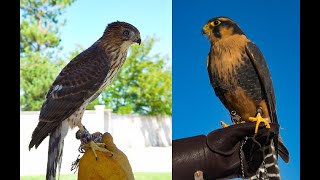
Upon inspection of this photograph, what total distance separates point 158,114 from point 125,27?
0.56 meters

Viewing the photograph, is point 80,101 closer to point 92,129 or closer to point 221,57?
point 92,129

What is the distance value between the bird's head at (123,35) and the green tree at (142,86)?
0.22 metres

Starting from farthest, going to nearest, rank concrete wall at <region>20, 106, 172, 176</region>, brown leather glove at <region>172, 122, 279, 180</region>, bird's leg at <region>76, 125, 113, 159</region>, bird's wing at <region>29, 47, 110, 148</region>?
concrete wall at <region>20, 106, 172, 176</region> < bird's wing at <region>29, 47, 110, 148</region> < bird's leg at <region>76, 125, 113, 159</region> < brown leather glove at <region>172, 122, 279, 180</region>

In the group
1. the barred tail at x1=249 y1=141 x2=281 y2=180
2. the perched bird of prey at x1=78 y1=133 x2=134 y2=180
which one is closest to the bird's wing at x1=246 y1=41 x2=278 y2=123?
the barred tail at x1=249 y1=141 x2=281 y2=180

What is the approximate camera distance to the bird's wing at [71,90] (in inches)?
68.3

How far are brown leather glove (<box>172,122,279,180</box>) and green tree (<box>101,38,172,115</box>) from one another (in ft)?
2.29

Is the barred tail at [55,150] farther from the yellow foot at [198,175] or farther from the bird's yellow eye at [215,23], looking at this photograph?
the bird's yellow eye at [215,23]

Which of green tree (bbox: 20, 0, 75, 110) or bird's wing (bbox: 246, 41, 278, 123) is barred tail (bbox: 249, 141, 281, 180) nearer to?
bird's wing (bbox: 246, 41, 278, 123)

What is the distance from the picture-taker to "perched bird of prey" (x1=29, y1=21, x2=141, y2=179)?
174cm

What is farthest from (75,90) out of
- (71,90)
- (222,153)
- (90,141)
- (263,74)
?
(263,74)

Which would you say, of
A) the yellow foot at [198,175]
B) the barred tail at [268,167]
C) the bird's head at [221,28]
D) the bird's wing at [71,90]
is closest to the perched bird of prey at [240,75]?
the bird's head at [221,28]

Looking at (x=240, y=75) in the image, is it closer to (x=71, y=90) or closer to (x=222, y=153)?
(x=222, y=153)

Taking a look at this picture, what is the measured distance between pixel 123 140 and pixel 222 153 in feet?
2.44

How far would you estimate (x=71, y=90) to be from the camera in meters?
1.77
